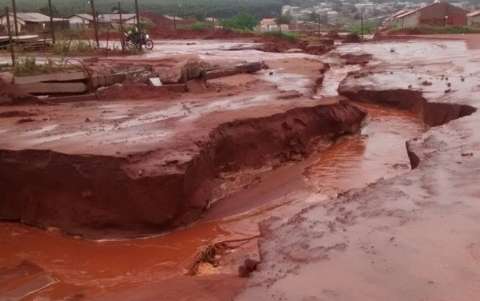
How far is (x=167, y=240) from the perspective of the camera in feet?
25.9

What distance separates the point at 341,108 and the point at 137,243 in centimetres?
610

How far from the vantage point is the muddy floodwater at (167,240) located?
23.0 feet

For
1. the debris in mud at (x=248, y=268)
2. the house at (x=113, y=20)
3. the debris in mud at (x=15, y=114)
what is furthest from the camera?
the house at (x=113, y=20)

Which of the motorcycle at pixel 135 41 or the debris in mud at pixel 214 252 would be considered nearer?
the debris in mud at pixel 214 252

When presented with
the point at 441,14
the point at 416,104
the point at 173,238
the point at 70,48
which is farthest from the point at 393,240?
the point at 441,14

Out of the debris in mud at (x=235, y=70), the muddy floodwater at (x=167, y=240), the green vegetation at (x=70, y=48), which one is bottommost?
the muddy floodwater at (x=167, y=240)

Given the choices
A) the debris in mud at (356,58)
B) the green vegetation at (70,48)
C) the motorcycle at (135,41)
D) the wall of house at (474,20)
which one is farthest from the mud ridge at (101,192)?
the wall of house at (474,20)

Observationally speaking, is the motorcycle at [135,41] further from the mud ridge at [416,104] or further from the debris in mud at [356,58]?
the mud ridge at [416,104]

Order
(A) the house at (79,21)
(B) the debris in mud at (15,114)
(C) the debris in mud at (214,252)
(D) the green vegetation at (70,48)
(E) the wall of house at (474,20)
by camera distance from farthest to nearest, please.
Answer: (E) the wall of house at (474,20), (A) the house at (79,21), (D) the green vegetation at (70,48), (B) the debris in mud at (15,114), (C) the debris in mud at (214,252)

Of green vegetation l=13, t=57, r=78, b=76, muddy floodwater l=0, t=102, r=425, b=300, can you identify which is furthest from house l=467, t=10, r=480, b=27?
muddy floodwater l=0, t=102, r=425, b=300

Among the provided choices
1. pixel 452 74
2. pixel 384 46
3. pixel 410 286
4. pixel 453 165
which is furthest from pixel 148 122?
pixel 384 46

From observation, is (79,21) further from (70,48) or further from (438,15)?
(438,15)

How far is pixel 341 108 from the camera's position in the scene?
1259 cm

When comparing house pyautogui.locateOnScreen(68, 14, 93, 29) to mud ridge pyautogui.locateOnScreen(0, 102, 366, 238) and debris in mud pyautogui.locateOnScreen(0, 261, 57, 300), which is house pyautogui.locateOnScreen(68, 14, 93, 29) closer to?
mud ridge pyautogui.locateOnScreen(0, 102, 366, 238)
